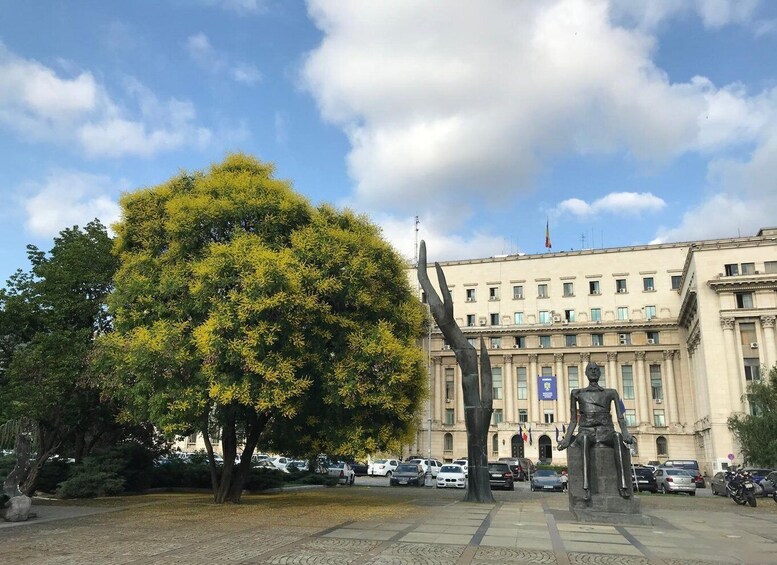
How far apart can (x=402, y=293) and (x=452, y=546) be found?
1084 centimetres

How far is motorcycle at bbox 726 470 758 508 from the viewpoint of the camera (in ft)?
Answer: 78.2

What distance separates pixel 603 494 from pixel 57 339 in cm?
1736

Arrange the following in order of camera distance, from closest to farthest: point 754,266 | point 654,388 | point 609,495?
point 609,495
point 754,266
point 654,388

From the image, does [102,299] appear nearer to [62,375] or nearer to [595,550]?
[62,375]

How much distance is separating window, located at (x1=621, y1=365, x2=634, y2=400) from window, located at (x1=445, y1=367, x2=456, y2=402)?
20798 mm

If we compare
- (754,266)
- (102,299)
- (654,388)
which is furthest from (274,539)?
(654,388)

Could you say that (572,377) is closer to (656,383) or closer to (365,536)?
(656,383)

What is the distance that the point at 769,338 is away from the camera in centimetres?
5538

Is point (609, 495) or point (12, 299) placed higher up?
point (12, 299)

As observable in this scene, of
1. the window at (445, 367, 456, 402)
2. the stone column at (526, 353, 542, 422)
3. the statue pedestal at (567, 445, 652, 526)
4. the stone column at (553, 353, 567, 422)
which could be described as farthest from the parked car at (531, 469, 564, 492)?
the window at (445, 367, 456, 402)

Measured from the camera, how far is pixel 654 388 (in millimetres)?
74188

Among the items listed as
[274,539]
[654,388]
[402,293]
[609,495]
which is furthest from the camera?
[654,388]

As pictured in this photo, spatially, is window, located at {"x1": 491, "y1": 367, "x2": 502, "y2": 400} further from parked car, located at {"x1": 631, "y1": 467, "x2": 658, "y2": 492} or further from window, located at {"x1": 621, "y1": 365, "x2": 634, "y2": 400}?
parked car, located at {"x1": 631, "y1": 467, "x2": 658, "y2": 492}

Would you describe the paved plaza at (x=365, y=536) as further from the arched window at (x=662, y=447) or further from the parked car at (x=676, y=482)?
the arched window at (x=662, y=447)
